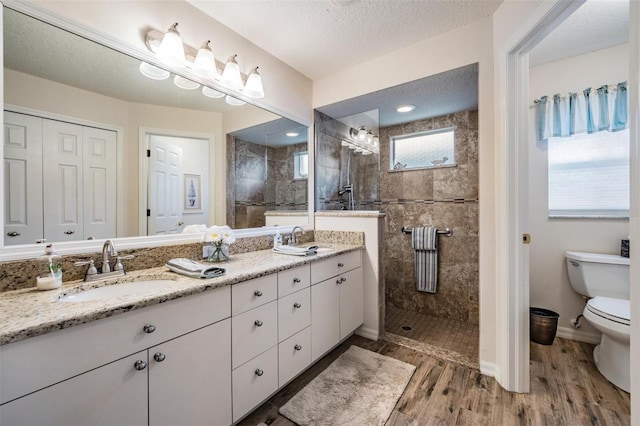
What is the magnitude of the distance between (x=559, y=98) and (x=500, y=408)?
2345 mm

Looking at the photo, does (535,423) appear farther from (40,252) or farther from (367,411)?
(40,252)

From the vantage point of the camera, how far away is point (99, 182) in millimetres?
1329

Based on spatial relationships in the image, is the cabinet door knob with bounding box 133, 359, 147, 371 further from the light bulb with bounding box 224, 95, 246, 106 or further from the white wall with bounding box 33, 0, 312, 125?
the light bulb with bounding box 224, 95, 246, 106

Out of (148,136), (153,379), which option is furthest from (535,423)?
(148,136)

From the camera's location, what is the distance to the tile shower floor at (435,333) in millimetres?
2104

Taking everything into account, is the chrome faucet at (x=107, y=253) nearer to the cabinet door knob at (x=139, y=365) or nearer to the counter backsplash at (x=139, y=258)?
the counter backsplash at (x=139, y=258)

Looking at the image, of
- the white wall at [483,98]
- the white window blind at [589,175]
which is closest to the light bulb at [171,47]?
the white wall at [483,98]

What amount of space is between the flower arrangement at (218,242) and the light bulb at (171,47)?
1023mm

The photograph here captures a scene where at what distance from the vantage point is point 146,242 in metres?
1.46

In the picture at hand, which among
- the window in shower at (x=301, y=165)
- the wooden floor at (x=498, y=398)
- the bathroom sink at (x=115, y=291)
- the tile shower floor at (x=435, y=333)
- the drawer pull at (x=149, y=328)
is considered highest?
the window in shower at (x=301, y=165)

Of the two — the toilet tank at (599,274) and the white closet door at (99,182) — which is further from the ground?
the white closet door at (99,182)

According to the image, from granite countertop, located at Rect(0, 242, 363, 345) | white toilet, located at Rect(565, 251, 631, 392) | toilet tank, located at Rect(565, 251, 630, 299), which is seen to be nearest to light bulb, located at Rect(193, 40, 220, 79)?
granite countertop, located at Rect(0, 242, 363, 345)

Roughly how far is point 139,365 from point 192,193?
3.52 ft

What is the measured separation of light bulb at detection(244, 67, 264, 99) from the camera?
1.90 meters
